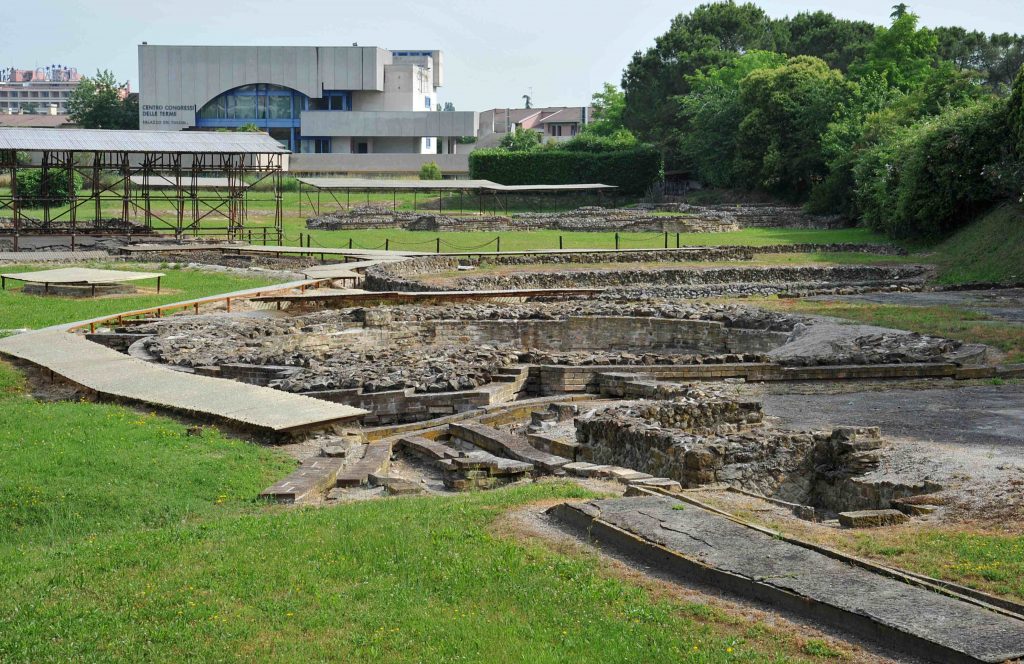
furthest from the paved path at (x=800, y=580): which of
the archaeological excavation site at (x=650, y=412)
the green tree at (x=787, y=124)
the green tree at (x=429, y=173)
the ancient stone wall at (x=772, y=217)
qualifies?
the green tree at (x=429, y=173)

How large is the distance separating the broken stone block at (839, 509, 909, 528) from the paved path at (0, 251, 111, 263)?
33.2 metres

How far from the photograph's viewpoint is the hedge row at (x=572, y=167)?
76.7 meters

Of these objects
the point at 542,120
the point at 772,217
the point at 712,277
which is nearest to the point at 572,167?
the point at 772,217

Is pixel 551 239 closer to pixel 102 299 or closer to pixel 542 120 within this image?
pixel 102 299

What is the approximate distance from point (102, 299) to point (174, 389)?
43.3 feet

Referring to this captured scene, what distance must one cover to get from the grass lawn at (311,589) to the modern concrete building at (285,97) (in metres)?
85.6

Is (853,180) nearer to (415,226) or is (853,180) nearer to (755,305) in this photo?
(415,226)

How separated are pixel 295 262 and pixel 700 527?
3168 centimetres

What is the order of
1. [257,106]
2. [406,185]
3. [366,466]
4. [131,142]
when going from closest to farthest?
1. [366,466]
2. [131,142]
3. [406,185]
4. [257,106]

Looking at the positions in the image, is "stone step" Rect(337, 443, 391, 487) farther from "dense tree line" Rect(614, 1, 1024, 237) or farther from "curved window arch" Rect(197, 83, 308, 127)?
"curved window arch" Rect(197, 83, 308, 127)

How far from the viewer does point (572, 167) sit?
254 feet

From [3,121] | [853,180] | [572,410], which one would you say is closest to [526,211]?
[853,180]

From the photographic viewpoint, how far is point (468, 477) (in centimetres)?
1223

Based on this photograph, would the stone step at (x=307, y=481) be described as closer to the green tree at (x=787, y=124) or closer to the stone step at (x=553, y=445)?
the stone step at (x=553, y=445)
